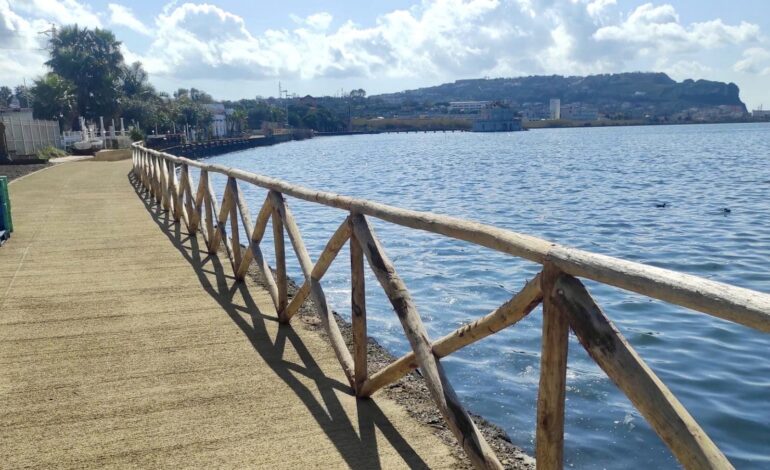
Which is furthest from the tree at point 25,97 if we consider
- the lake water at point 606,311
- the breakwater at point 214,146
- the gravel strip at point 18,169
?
the lake water at point 606,311

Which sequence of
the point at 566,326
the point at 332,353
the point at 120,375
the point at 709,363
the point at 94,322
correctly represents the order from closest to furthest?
the point at 566,326
the point at 120,375
the point at 332,353
the point at 94,322
the point at 709,363

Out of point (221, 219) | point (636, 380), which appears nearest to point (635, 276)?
point (636, 380)

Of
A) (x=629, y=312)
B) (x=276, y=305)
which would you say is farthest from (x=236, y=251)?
(x=629, y=312)

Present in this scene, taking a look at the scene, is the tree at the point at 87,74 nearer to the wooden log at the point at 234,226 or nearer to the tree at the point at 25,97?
the tree at the point at 25,97

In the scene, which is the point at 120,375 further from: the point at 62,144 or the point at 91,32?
the point at 91,32

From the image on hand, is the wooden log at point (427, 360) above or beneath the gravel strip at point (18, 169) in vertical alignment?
above

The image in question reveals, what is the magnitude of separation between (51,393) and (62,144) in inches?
1868

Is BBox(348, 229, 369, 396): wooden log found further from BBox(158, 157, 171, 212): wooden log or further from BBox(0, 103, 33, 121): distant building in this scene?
BBox(0, 103, 33, 121): distant building

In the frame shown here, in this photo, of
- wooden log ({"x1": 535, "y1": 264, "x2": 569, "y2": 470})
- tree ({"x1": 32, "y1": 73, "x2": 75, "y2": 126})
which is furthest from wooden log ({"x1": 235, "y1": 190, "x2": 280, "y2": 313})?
tree ({"x1": 32, "y1": 73, "x2": 75, "y2": 126})

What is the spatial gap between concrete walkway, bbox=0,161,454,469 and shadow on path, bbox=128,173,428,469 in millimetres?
12

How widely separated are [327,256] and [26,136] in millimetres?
40296

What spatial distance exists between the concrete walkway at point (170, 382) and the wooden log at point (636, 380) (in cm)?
153

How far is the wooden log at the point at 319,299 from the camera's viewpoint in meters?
4.81

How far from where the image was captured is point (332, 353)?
5391 mm
